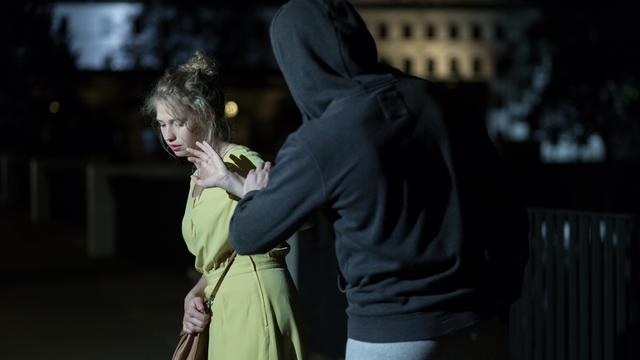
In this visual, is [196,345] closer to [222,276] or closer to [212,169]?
[222,276]

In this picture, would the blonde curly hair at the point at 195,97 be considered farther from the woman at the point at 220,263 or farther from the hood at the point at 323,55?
the hood at the point at 323,55

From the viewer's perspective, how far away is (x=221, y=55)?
8288 centimetres

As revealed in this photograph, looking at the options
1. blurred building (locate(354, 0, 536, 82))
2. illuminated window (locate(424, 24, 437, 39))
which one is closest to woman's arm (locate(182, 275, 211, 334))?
blurred building (locate(354, 0, 536, 82))

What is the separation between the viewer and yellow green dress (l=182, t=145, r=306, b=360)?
4.24 meters

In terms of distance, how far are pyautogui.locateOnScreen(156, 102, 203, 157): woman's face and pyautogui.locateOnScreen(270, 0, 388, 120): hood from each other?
138cm

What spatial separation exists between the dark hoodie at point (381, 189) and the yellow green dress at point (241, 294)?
4.29 ft

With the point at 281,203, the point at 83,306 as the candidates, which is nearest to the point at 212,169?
the point at 281,203

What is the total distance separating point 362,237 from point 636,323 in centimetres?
431

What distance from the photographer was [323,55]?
2.84 meters

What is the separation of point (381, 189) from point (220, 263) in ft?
5.35

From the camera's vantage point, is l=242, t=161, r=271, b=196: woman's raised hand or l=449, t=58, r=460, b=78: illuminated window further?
l=449, t=58, r=460, b=78: illuminated window

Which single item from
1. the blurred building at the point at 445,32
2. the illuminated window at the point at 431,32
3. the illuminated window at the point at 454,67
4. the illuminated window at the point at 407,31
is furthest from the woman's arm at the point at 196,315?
the illuminated window at the point at 431,32

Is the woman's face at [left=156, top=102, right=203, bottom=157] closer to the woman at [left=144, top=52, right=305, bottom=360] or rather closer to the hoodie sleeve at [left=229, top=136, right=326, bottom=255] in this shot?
the woman at [left=144, top=52, right=305, bottom=360]

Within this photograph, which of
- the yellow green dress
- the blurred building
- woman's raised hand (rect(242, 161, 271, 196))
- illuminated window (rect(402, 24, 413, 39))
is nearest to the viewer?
woman's raised hand (rect(242, 161, 271, 196))
